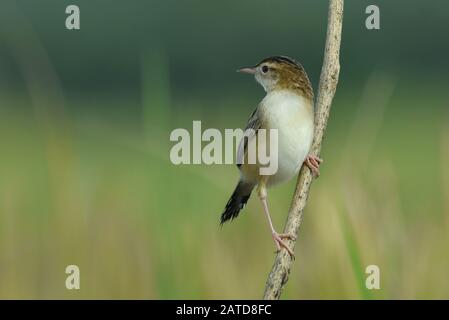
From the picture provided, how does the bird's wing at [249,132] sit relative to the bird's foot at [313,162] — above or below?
above

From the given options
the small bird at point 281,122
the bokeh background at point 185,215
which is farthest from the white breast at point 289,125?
the bokeh background at point 185,215

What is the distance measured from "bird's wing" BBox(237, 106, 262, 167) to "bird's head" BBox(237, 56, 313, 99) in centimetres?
5

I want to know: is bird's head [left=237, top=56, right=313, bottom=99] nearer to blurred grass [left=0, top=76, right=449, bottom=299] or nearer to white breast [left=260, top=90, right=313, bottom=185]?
white breast [left=260, top=90, right=313, bottom=185]

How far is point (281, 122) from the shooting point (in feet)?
5.59

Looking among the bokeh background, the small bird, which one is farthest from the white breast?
the bokeh background

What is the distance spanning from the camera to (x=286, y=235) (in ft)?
4.37

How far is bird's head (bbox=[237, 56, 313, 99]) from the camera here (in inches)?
67.2

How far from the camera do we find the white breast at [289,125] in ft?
5.23

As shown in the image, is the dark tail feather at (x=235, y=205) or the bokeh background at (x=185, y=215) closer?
the dark tail feather at (x=235, y=205)

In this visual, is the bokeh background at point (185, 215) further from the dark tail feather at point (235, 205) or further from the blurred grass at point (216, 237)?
the dark tail feather at point (235, 205)

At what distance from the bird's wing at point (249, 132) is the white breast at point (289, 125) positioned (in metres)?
0.01

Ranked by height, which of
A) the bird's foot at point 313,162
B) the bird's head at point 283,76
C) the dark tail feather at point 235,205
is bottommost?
the dark tail feather at point 235,205
